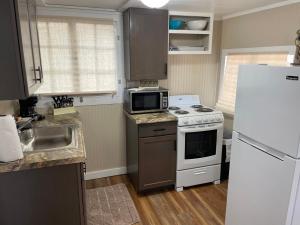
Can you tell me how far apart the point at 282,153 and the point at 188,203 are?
4.91ft

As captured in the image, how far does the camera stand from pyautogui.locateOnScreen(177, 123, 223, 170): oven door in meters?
2.74

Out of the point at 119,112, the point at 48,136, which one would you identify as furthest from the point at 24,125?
the point at 119,112

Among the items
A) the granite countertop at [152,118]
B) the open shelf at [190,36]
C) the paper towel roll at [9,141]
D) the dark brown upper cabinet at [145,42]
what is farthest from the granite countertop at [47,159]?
the open shelf at [190,36]

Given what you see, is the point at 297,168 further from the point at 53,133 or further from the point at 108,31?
the point at 108,31

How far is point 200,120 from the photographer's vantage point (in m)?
2.74

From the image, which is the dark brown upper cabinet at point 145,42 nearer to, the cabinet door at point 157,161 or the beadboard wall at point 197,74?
the beadboard wall at point 197,74

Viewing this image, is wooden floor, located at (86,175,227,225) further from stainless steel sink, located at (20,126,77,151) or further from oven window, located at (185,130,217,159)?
stainless steel sink, located at (20,126,77,151)

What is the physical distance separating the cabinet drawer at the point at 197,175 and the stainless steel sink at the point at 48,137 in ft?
4.61

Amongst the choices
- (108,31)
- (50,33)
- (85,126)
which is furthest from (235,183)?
(50,33)

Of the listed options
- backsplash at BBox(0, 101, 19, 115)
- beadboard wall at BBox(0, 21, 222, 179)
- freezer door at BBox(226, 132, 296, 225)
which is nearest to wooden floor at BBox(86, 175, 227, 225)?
beadboard wall at BBox(0, 21, 222, 179)

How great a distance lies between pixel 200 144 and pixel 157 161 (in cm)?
59

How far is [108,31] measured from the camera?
2.84 metres

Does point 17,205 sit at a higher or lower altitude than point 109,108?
lower

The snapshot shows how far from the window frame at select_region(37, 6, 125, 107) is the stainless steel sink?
0.67 m
